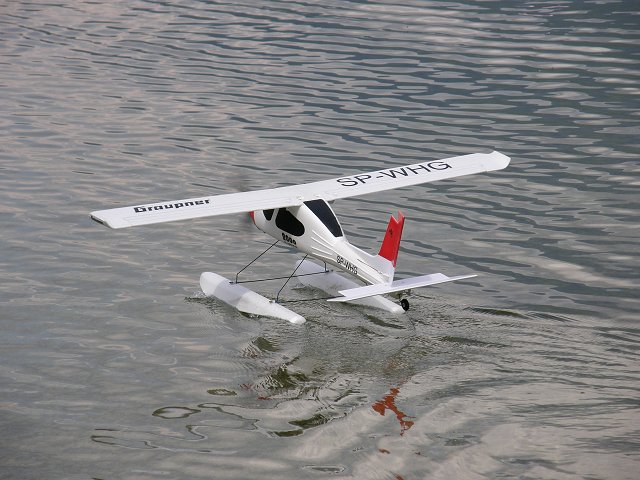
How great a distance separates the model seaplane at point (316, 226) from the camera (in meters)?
19.4

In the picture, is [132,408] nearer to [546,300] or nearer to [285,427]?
[285,427]

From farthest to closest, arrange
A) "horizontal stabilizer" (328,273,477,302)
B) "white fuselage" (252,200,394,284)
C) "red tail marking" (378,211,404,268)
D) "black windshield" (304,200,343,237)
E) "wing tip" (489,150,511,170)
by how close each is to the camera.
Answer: "wing tip" (489,150,511,170) < "black windshield" (304,200,343,237) < "white fuselage" (252,200,394,284) < "red tail marking" (378,211,404,268) < "horizontal stabilizer" (328,273,477,302)

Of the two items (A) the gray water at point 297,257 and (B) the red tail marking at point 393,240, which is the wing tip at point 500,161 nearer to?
(A) the gray water at point 297,257

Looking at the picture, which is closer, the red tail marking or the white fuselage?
the red tail marking

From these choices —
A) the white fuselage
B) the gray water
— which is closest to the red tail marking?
the white fuselage

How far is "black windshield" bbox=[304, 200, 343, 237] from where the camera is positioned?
2108cm

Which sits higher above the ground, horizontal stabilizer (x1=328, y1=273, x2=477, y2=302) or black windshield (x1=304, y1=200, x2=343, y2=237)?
black windshield (x1=304, y1=200, x2=343, y2=237)

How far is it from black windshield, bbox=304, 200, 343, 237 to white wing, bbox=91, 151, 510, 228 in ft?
0.54

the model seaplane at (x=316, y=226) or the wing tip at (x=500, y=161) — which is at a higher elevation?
the wing tip at (x=500, y=161)

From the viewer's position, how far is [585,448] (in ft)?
49.4

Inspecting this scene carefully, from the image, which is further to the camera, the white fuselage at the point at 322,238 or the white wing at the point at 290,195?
the white fuselage at the point at 322,238

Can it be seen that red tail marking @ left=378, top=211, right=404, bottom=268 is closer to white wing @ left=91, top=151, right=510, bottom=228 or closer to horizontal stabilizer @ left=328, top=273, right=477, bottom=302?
horizontal stabilizer @ left=328, top=273, right=477, bottom=302

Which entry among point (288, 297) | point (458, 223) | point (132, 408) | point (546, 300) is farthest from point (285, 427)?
point (458, 223)

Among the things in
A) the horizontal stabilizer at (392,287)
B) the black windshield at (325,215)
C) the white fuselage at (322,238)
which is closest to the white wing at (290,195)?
the black windshield at (325,215)
